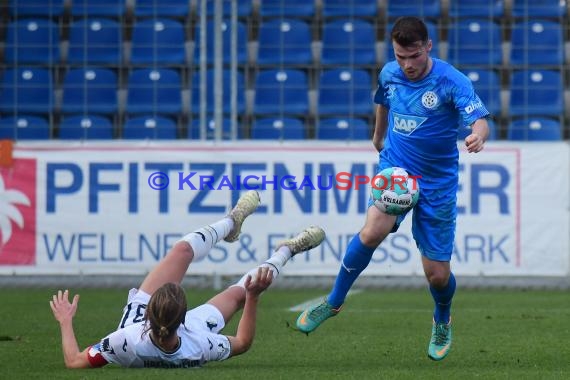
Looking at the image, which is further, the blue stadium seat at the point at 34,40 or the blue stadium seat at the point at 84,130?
the blue stadium seat at the point at 34,40

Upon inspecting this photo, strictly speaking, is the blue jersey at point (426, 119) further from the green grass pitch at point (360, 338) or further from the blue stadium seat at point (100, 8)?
the blue stadium seat at point (100, 8)

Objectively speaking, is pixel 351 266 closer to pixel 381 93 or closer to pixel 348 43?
pixel 381 93

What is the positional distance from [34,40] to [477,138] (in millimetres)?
11029

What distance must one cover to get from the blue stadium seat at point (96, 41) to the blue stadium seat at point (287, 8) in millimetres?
2048

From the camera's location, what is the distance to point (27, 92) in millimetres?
16797

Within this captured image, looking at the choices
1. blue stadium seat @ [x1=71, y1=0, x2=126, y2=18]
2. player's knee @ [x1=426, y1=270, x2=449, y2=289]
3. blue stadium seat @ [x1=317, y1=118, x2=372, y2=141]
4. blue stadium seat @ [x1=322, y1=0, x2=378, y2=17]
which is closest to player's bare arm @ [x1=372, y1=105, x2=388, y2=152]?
player's knee @ [x1=426, y1=270, x2=449, y2=289]

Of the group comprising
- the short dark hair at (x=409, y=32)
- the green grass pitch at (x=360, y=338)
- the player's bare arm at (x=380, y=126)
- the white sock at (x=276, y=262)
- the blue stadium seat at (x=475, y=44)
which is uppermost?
the blue stadium seat at (x=475, y=44)

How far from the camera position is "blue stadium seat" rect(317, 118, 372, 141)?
55.7 feet

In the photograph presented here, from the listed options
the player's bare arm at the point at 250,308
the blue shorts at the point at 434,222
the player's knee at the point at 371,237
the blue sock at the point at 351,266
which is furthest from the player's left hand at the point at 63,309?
the blue shorts at the point at 434,222

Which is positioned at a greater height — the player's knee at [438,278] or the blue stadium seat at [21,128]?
the blue stadium seat at [21,128]

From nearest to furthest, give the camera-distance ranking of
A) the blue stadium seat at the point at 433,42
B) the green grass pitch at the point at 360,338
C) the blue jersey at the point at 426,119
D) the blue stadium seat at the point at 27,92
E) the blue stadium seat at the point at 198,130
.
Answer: the green grass pitch at the point at 360,338 → the blue jersey at the point at 426,119 → the blue stadium seat at the point at 198,130 → the blue stadium seat at the point at 27,92 → the blue stadium seat at the point at 433,42

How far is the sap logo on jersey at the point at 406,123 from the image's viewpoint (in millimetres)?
8039

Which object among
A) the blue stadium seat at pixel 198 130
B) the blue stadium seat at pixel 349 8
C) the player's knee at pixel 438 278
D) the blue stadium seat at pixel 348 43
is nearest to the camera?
the player's knee at pixel 438 278

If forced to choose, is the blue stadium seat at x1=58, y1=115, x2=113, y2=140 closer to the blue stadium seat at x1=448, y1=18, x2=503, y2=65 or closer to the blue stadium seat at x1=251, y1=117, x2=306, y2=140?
the blue stadium seat at x1=251, y1=117, x2=306, y2=140
